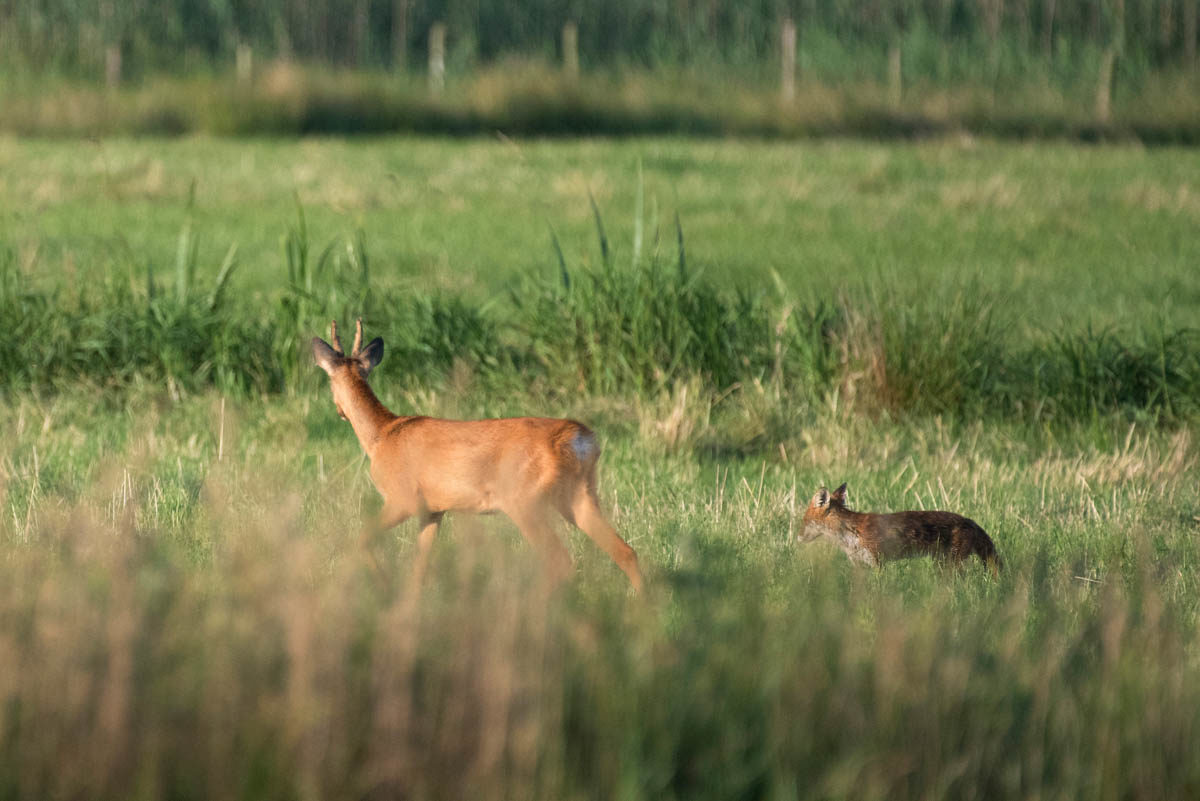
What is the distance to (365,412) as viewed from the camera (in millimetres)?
5059

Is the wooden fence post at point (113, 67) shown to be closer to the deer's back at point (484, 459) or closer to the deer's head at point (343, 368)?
the deer's head at point (343, 368)

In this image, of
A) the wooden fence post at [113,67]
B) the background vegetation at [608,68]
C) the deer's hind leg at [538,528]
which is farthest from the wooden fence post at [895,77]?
the deer's hind leg at [538,528]

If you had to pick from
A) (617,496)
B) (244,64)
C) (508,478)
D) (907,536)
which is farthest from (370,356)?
(244,64)

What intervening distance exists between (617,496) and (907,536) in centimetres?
139

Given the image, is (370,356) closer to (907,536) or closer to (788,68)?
(907,536)

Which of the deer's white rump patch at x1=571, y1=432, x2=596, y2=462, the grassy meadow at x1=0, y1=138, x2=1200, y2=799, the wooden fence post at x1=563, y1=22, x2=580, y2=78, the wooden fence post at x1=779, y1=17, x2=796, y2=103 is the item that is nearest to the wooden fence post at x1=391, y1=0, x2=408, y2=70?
the wooden fence post at x1=563, y1=22, x2=580, y2=78

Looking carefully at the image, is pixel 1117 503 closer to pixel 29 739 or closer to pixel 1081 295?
pixel 29 739

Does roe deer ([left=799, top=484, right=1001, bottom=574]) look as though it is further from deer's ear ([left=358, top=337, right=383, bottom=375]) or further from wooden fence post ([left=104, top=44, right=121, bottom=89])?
wooden fence post ([left=104, top=44, right=121, bottom=89])

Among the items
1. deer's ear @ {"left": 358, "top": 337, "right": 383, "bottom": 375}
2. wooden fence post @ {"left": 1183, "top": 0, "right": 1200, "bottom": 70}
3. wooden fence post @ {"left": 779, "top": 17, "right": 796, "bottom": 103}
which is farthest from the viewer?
wooden fence post @ {"left": 1183, "top": 0, "right": 1200, "bottom": 70}

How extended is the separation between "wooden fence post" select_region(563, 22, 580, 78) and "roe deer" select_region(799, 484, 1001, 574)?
2285cm

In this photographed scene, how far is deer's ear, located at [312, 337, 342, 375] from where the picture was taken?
5059 mm

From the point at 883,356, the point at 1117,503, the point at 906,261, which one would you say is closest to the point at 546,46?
the point at 906,261

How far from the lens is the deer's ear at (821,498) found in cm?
533

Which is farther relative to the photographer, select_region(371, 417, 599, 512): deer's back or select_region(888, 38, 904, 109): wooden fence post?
select_region(888, 38, 904, 109): wooden fence post
